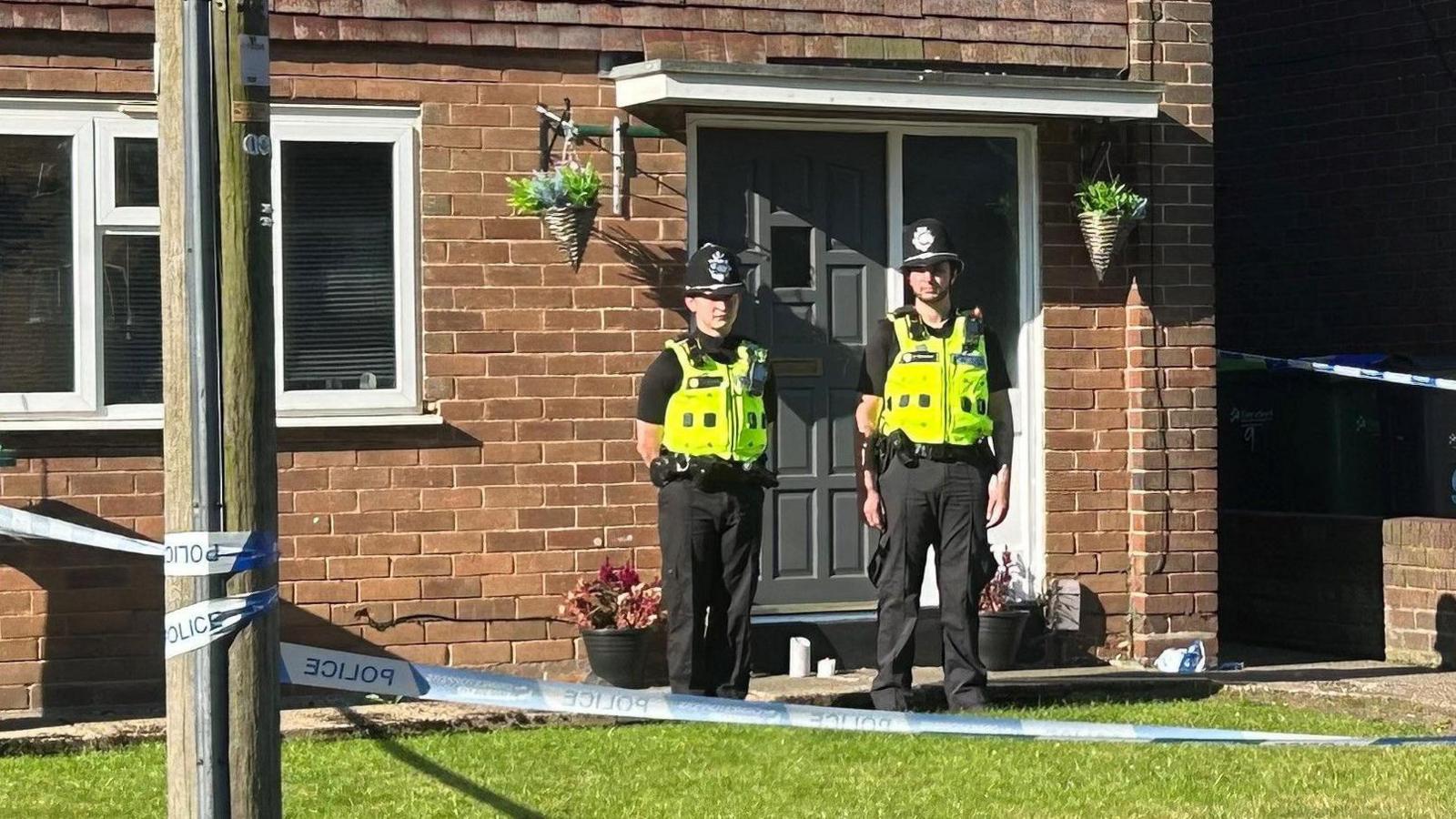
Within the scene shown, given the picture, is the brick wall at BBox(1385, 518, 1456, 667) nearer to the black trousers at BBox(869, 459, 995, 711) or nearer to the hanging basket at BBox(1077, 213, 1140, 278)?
the hanging basket at BBox(1077, 213, 1140, 278)

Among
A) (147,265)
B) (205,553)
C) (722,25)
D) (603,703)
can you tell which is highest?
(722,25)

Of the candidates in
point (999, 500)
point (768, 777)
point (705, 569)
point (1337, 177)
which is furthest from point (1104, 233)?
point (768, 777)

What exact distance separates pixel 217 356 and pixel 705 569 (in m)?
3.99

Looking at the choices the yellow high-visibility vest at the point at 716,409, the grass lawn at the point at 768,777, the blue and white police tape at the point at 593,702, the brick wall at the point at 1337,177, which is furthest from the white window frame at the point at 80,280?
the brick wall at the point at 1337,177

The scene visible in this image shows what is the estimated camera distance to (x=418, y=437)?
953cm

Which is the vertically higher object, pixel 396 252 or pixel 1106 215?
pixel 1106 215

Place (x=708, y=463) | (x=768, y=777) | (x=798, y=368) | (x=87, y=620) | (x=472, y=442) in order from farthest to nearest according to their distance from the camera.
Answer: (x=798, y=368)
(x=472, y=442)
(x=87, y=620)
(x=708, y=463)
(x=768, y=777)

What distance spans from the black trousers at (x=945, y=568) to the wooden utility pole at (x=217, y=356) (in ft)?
13.2

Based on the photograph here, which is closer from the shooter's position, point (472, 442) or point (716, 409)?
point (716, 409)

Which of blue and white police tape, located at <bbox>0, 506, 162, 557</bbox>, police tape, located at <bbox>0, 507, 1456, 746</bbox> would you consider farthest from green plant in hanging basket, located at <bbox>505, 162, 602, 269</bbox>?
police tape, located at <bbox>0, 507, 1456, 746</bbox>

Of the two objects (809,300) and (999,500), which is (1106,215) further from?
(999,500)

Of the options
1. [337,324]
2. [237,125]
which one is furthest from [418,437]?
[237,125]

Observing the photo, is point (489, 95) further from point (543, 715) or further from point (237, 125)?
point (237, 125)

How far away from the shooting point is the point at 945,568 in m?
8.94
